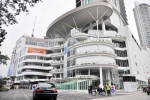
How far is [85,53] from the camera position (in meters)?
34.5

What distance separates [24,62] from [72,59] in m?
33.2

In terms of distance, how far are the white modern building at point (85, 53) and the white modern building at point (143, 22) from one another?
73613 mm

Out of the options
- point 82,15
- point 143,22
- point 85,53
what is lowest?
point 85,53

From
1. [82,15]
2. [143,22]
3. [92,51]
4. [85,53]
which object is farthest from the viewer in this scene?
[143,22]

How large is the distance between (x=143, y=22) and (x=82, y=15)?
96367mm

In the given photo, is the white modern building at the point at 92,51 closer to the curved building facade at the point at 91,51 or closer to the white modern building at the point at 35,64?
the curved building facade at the point at 91,51

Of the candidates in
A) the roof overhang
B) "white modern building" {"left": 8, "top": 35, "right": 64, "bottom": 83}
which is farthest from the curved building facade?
"white modern building" {"left": 8, "top": 35, "right": 64, "bottom": 83}

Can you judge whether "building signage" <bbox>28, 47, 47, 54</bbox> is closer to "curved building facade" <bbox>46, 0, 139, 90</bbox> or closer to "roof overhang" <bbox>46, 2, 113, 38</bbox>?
"roof overhang" <bbox>46, 2, 113, 38</bbox>

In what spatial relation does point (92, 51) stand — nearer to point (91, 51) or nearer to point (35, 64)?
point (91, 51)

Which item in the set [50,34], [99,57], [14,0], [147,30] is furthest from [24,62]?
[147,30]

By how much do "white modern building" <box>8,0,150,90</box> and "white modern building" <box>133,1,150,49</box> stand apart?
7361cm

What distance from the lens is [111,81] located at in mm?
37781

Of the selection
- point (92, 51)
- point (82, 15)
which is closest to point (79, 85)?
point (92, 51)

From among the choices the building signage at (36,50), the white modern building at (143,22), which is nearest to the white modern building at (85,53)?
the building signage at (36,50)
